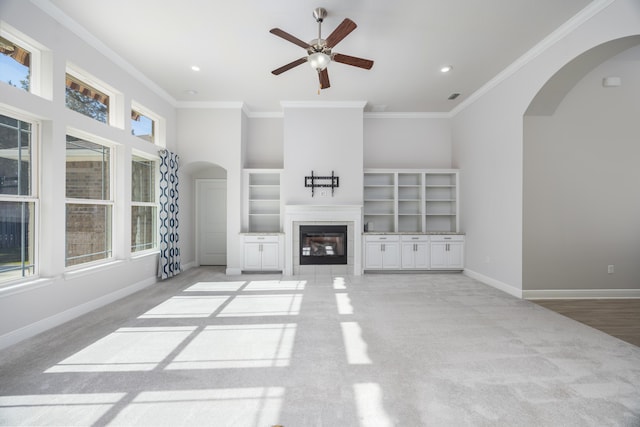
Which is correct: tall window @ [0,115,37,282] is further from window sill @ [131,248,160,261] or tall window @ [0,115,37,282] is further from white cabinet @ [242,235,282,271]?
white cabinet @ [242,235,282,271]

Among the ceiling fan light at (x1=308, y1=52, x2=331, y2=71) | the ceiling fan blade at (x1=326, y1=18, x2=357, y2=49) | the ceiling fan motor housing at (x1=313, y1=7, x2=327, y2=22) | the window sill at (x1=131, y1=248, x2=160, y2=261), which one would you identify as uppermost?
the ceiling fan motor housing at (x1=313, y1=7, x2=327, y2=22)

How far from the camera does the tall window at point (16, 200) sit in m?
2.74

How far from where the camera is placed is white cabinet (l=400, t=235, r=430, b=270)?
5.88m

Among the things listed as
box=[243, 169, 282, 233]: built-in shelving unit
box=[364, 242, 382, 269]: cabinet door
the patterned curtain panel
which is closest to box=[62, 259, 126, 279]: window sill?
the patterned curtain panel

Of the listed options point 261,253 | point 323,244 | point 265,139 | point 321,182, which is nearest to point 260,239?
point 261,253

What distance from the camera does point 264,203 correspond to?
636cm

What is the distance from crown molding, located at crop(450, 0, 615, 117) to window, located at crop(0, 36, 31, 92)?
5.62 m

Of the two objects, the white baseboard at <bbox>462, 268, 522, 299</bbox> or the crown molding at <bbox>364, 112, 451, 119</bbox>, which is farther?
the crown molding at <bbox>364, 112, 451, 119</bbox>

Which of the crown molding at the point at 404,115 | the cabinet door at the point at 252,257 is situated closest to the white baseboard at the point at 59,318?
the cabinet door at the point at 252,257

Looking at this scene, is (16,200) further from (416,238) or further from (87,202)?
(416,238)

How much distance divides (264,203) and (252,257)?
1202 millimetres

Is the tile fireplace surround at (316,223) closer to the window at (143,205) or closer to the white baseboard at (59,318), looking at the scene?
the window at (143,205)

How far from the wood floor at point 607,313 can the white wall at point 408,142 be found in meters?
3.43

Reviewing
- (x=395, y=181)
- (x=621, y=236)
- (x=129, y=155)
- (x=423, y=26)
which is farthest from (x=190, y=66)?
(x=621, y=236)
